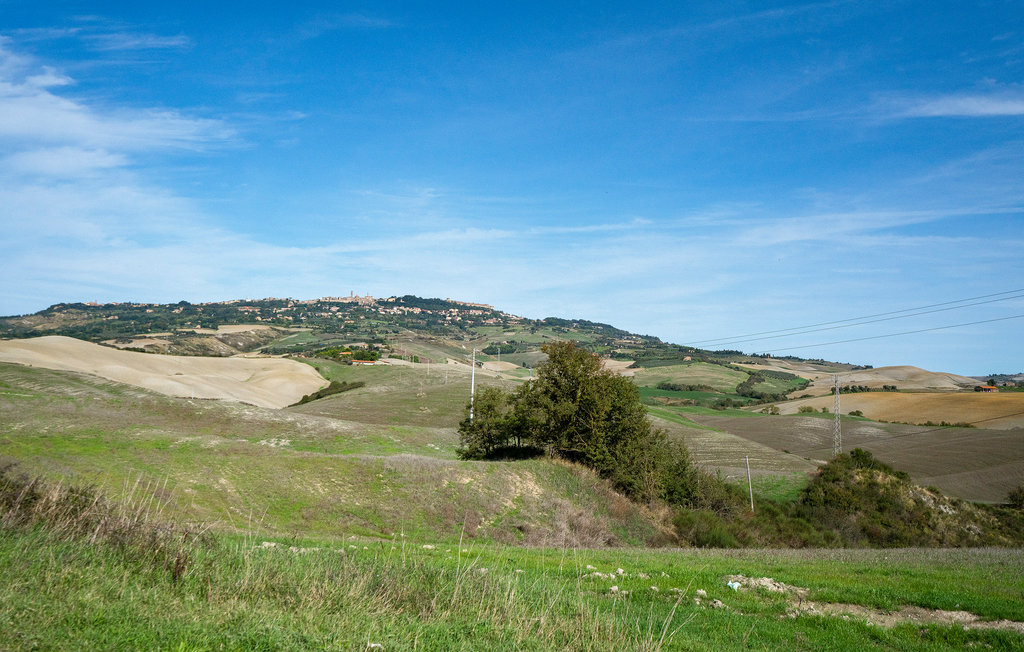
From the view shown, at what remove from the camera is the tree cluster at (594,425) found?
39.9 meters

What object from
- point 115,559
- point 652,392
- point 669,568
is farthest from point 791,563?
point 652,392

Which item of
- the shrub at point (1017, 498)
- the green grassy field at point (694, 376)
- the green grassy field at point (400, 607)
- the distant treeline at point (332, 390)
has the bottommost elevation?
the shrub at point (1017, 498)

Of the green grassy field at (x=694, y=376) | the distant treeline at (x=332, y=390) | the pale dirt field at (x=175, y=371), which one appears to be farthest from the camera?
the green grassy field at (x=694, y=376)

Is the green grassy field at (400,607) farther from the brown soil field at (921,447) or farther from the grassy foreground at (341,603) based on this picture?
the brown soil field at (921,447)

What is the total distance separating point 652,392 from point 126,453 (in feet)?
392

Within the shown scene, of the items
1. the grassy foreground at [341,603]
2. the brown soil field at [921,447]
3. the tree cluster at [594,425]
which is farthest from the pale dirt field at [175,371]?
the grassy foreground at [341,603]

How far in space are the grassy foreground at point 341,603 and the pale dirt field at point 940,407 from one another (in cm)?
8891

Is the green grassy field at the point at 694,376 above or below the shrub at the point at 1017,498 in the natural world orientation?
above

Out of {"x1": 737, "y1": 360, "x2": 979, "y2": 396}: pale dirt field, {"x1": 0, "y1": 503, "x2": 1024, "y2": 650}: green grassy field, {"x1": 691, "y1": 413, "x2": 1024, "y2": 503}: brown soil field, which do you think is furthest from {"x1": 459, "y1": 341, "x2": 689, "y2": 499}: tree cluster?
{"x1": 737, "y1": 360, "x2": 979, "y2": 396}: pale dirt field

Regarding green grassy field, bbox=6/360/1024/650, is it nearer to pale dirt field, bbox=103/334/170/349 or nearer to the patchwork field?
the patchwork field

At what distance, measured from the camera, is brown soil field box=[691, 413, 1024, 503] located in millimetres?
58312

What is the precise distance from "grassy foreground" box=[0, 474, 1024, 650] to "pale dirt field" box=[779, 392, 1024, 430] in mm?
88907

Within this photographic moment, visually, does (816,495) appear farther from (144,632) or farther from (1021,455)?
(144,632)

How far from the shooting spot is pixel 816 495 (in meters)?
50.4
